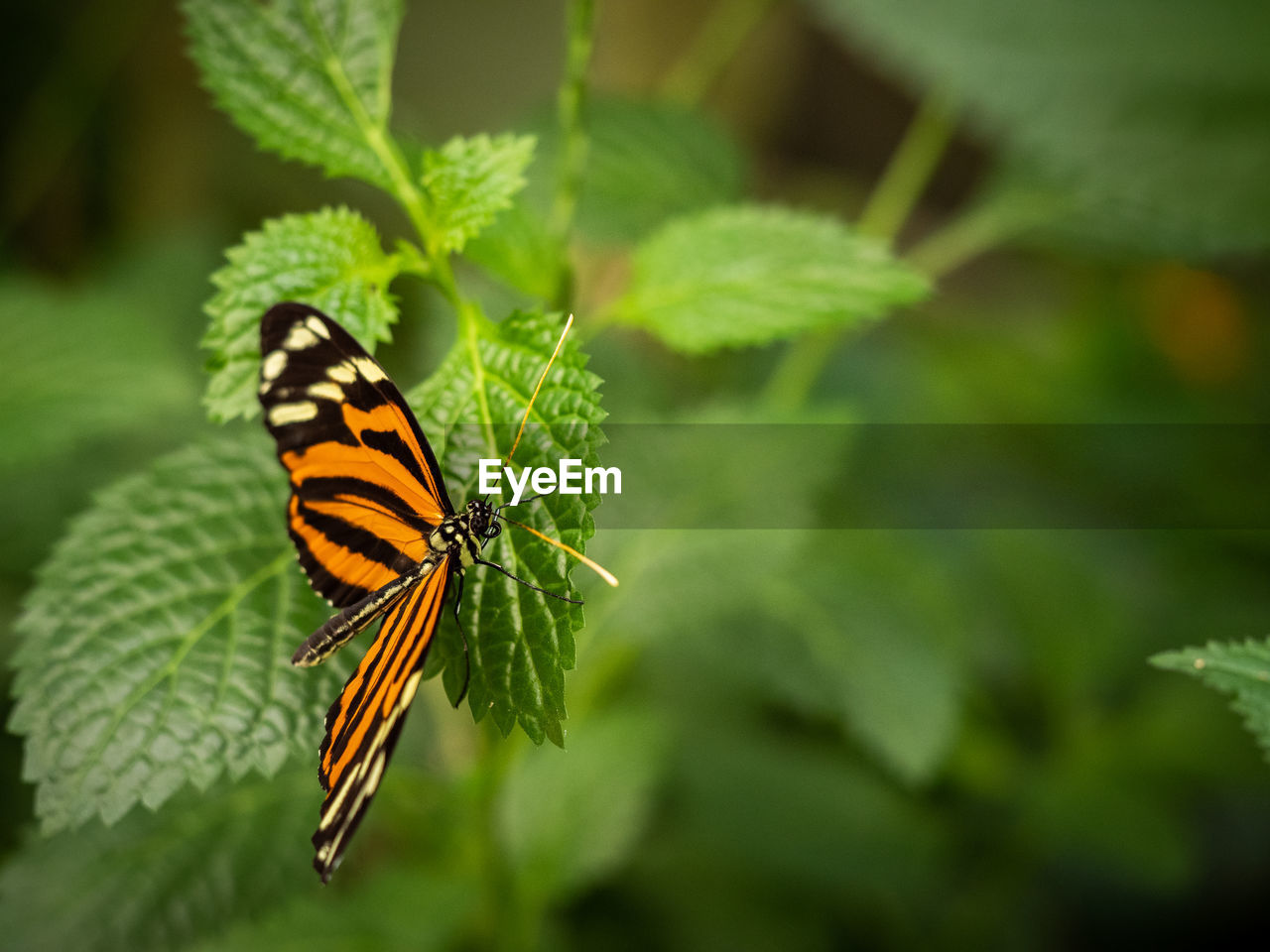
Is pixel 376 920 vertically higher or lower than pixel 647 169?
lower

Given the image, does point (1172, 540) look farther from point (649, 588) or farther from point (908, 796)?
point (649, 588)

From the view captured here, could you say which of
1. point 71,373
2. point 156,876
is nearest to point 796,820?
point 156,876

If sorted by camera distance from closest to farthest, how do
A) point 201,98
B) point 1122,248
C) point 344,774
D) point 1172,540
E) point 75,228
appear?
point 344,774, point 1122,248, point 1172,540, point 75,228, point 201,98

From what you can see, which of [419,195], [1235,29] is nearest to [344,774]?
[419,195]

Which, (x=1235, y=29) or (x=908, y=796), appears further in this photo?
Result: (x=908, y=796)

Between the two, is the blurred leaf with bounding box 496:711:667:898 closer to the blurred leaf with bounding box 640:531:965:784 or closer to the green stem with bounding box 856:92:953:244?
the blurred leaf with bounding box 640:531:965:784

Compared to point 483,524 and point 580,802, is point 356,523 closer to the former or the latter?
point 483,524
